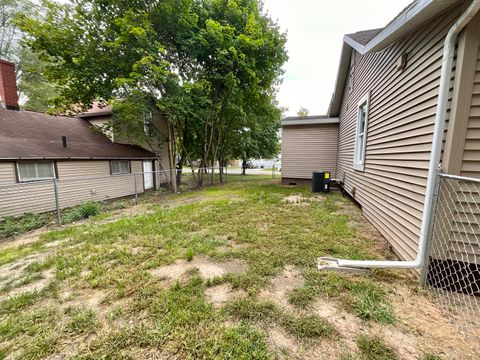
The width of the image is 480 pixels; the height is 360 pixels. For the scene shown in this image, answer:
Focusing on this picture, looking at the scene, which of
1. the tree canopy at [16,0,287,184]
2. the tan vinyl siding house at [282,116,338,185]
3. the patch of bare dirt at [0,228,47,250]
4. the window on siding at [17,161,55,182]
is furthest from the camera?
the tan vinyl siding house at [282,116,338,185]

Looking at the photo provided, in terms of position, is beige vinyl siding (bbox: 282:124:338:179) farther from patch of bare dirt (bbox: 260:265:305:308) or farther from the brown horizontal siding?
the brown horizontal siding

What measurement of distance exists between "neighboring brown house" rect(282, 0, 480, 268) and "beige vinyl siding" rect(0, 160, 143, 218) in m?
6.85

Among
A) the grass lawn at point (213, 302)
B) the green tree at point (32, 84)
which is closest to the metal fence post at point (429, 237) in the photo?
the grass lawn at point (213, 302)

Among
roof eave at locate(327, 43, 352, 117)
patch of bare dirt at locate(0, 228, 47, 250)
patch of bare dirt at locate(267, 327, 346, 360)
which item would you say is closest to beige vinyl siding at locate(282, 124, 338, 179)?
roof eave at locate(327, 43, 352, 117)

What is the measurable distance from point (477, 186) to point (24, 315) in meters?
4.59

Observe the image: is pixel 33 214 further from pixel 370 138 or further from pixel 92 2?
pixel 370 138

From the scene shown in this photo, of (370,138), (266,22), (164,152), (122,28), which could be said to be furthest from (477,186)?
(164,152)

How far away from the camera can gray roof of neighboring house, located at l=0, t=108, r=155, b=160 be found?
23.3ft

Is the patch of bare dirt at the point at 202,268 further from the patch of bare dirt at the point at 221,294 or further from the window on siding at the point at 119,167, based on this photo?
the window on siding at the point at 119,167

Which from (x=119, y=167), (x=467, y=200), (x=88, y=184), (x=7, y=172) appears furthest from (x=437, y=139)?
(x=119, y=167)

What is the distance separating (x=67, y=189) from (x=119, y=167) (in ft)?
8.88

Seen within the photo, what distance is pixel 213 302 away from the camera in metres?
1.96

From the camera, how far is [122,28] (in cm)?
721

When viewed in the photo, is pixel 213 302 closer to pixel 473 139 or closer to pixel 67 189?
pixel 473 139
